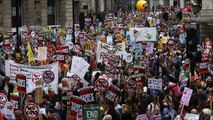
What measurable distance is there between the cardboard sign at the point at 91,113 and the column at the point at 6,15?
4610 cm

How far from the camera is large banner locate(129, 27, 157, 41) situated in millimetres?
31159

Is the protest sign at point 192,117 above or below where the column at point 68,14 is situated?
below

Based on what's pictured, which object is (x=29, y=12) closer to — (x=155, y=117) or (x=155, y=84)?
(x=155, y=84)

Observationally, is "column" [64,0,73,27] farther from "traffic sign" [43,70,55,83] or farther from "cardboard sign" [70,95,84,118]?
"cardboard sign" [70,95,84,118]

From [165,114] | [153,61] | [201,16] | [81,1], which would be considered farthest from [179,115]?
[81,1]

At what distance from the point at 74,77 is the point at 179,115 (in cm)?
558

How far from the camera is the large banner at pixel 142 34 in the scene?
31159mm

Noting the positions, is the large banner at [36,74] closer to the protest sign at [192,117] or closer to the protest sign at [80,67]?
the protest sign at [80,67]

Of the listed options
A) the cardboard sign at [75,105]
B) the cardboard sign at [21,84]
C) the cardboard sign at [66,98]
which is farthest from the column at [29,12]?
the cardboard sign at [75,105]

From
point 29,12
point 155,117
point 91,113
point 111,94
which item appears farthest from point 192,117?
point 29,12

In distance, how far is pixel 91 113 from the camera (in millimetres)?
13570

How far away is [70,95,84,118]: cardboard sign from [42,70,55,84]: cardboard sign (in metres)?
4.22

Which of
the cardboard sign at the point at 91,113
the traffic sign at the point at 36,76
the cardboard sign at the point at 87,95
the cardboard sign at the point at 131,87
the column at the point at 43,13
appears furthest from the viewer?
the column at the point at 43,13

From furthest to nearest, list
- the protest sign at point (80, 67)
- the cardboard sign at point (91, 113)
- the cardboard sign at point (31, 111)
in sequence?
the protest sign at point (80, 67)
the cardboard sign at point (31, 111)
the cardboard sign at point (91, 113)
